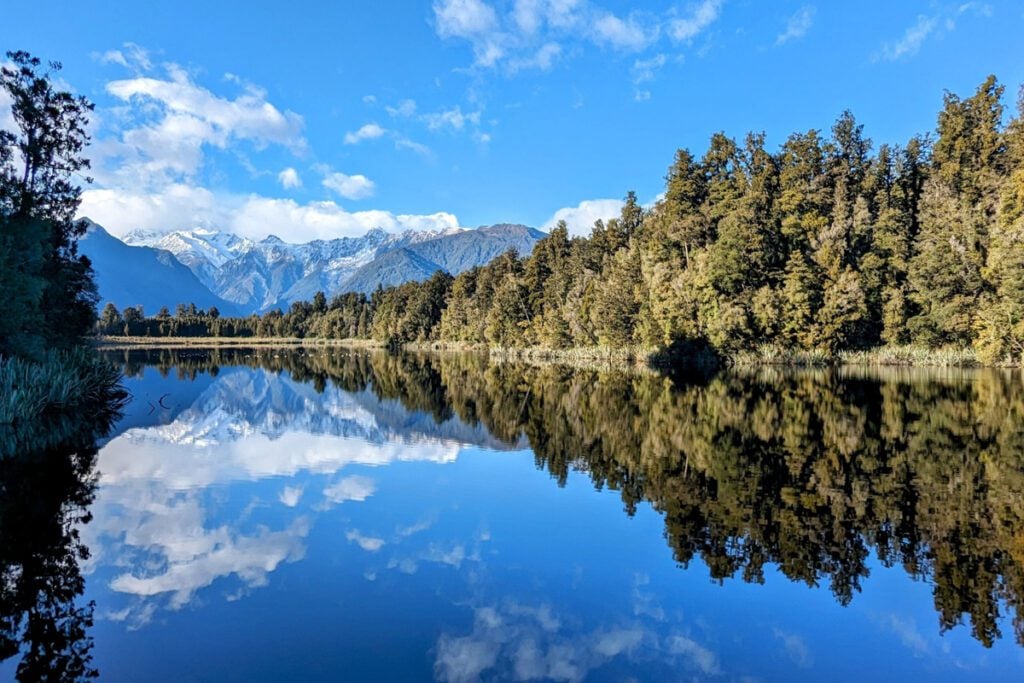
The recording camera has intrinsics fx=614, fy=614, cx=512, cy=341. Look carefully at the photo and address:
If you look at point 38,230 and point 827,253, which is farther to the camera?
point 827,253

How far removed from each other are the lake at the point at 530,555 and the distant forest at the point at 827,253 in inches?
1380

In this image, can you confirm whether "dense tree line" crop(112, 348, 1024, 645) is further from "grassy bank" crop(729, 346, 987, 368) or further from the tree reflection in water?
"grassy bank" crop(729, 346, 987, 368)

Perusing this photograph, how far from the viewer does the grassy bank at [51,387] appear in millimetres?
20266

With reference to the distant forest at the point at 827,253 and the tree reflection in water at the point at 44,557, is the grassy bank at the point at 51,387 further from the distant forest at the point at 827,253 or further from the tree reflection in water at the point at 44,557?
the distant forest at the point at 827,253

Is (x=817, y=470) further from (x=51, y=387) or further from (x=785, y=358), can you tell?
(x=785, y=358)

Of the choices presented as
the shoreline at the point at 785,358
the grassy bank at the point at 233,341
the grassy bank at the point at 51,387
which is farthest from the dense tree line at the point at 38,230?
the grassy bank at the point at 233,341

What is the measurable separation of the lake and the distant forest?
115ft

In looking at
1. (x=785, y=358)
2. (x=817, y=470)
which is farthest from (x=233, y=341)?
(x=817, y=470)

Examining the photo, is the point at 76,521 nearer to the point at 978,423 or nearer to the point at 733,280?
the point at 978,423

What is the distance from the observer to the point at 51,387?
2361 centimetres

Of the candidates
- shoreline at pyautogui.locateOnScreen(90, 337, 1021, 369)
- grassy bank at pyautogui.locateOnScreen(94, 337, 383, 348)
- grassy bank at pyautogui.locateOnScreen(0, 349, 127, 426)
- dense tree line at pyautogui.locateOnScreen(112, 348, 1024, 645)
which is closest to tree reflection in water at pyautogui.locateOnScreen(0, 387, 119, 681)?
grassy bank at pyautogui.locateOnScreen(0, 349, 127, 426)

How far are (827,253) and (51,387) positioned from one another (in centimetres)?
6008

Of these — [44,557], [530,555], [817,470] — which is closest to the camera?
[44,557]

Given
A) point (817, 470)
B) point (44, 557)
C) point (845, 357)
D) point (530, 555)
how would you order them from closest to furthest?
point (44, 557) → point (530, 555) → point (817, 470) → point (845, 357)
